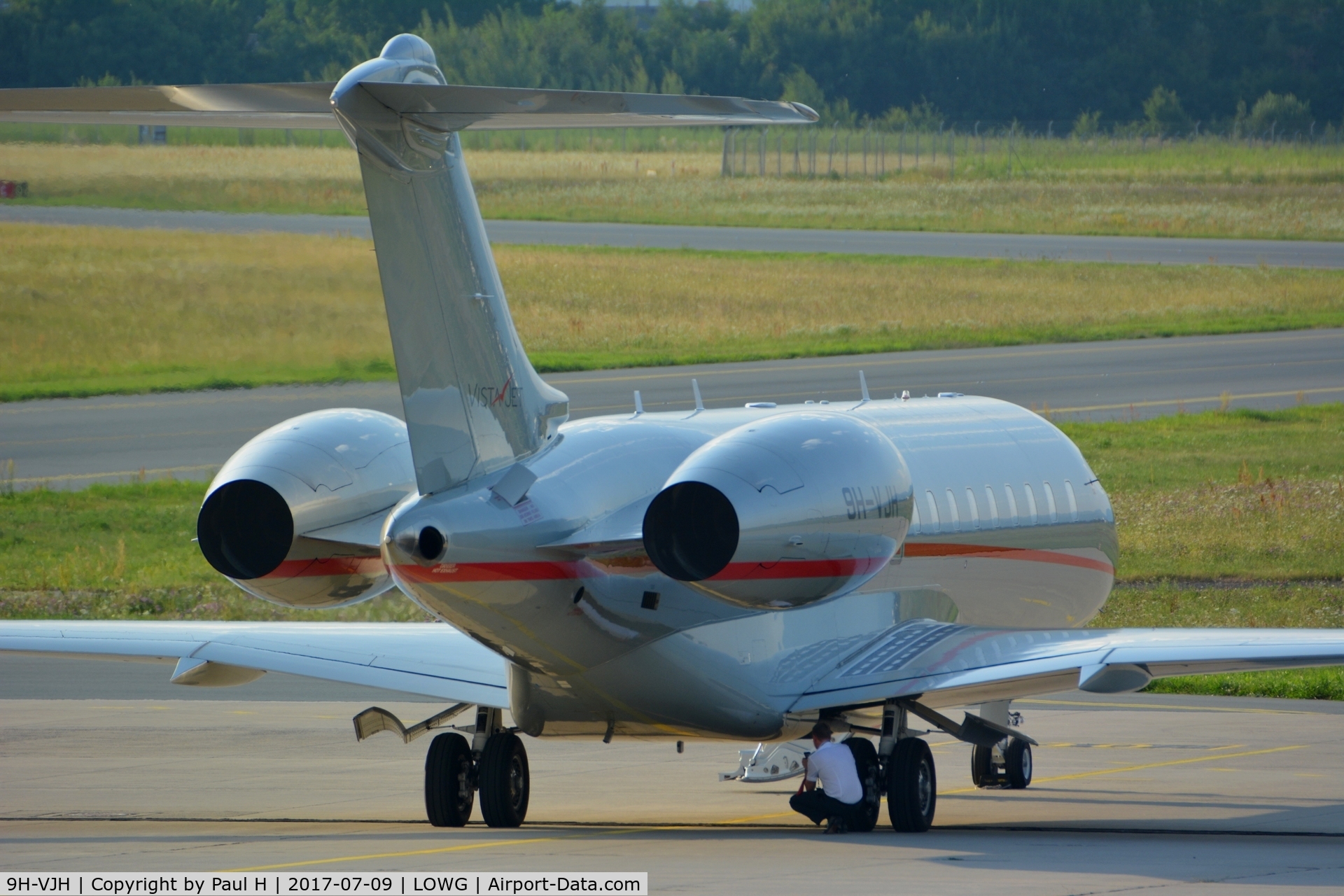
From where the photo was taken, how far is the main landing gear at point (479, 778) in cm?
1695

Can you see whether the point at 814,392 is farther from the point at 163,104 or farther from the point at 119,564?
the point at 163,104

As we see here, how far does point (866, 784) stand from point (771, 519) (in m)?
3.29

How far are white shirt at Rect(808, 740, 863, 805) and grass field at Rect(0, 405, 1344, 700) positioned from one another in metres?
13.3

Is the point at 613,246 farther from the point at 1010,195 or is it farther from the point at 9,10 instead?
the point at 9,10

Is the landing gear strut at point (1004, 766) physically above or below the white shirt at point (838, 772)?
below

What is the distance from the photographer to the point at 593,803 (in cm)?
1895

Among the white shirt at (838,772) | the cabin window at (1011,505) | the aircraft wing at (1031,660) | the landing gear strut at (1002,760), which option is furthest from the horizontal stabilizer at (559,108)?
the landing gear strut at (1002,760)

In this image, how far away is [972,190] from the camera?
93.1 meters

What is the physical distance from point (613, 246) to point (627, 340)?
50.8 feet

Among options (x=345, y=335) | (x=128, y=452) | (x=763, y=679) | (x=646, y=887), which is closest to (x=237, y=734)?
(x=345, y=335)

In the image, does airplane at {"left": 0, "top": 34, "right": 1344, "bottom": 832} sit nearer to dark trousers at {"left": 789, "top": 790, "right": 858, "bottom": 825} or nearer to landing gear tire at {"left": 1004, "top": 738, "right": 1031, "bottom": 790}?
dark trousers at {"left": 789, "top": 790, "right": 858, "bottom": 825}

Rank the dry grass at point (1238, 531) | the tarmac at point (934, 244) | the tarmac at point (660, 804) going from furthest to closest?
the tarmac at point (934, 244), the dry grass at point (1238, 531), the tarmac at point (660, 804)

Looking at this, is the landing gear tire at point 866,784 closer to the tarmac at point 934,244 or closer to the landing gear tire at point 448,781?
the landing gear tire at point 448,781

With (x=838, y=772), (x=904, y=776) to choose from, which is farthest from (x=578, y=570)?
(x=904, y=776)
